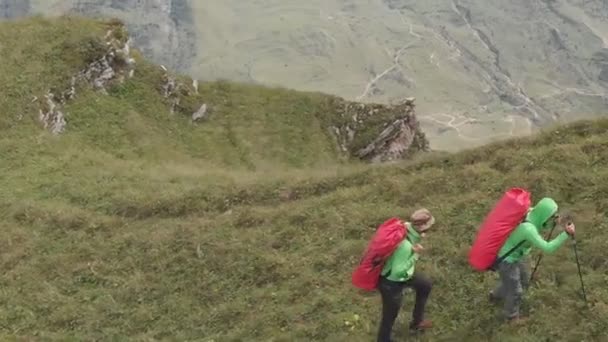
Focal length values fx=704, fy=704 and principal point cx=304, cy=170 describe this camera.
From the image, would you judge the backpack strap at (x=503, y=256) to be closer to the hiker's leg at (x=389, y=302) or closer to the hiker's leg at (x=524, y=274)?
the hiker's leg at (x=524, y=274)

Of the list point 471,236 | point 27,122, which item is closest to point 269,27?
point 27,122

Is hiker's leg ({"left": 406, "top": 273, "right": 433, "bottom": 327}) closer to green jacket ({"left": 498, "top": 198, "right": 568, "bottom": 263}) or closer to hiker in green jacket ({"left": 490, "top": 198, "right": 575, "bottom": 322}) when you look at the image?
hiker in green jacket ({"left": 490, "top": 198, "right": 575, "bottom": 322})

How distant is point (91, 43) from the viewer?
4000 cm

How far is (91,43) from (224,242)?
997 inches

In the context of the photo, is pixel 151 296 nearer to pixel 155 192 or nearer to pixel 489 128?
pixel 155 192

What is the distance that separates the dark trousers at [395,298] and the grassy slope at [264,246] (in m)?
0.96

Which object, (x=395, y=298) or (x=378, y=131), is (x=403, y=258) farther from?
(x=378, y=131)

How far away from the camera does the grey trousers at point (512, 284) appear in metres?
11.9

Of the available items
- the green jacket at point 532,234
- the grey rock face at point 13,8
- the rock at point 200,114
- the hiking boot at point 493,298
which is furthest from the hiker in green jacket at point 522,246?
the grey rock face at point 13,8

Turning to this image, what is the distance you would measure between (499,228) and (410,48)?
4266 inches

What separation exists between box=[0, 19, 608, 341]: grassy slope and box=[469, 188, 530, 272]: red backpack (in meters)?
1.74

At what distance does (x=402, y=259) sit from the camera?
447 inches

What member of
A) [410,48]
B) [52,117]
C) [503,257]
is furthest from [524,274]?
[410,48]

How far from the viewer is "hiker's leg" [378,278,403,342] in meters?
11.7
